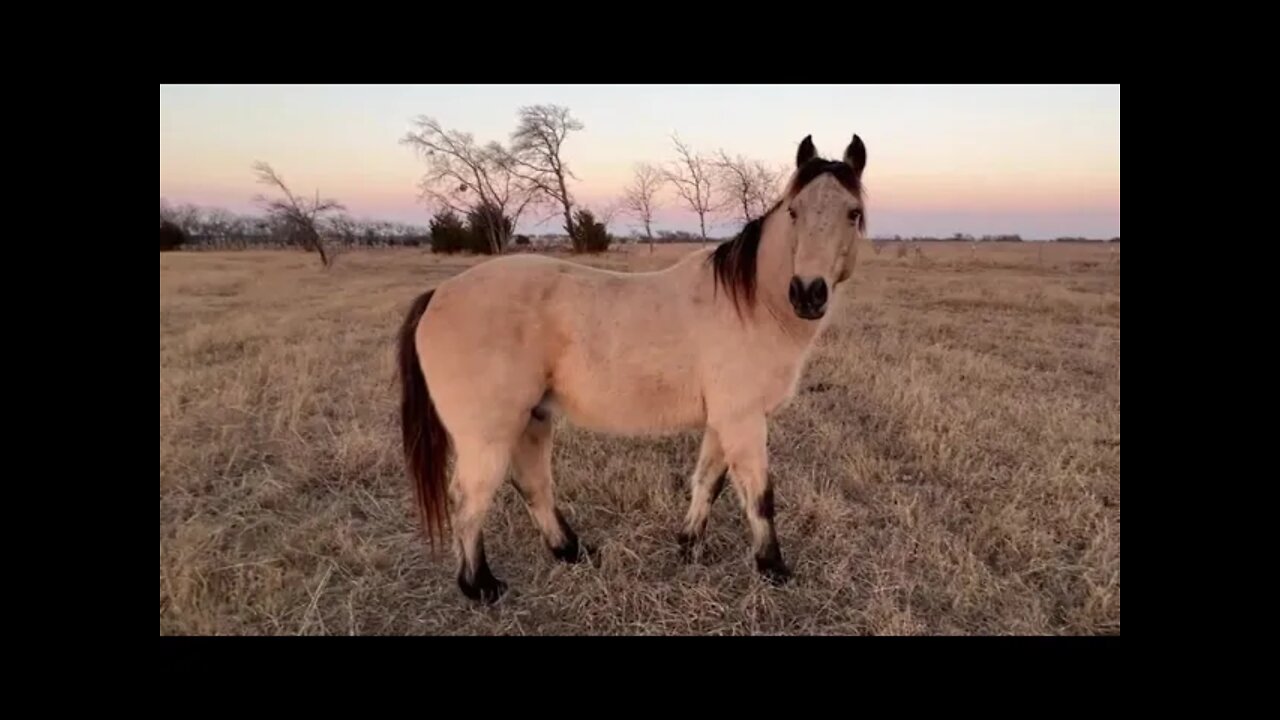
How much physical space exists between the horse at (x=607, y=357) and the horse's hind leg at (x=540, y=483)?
9.4 inches

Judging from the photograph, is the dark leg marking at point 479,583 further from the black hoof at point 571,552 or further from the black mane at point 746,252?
the black mane at point 746,252

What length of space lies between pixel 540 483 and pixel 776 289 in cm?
162

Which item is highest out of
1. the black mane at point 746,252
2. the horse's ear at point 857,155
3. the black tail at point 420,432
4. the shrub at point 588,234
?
the shrub at point 588,234

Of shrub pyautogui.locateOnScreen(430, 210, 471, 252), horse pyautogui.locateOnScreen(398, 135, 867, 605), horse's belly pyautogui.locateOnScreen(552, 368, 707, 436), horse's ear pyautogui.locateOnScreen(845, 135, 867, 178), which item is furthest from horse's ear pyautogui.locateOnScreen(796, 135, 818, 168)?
shrub pyautogui.locateOnScreen(430, 210, 471, 252)

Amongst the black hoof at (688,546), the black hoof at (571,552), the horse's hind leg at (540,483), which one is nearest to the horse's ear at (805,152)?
the horse's hind leg at (540,483)

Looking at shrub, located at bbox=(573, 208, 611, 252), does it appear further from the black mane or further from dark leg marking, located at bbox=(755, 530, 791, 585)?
dark leg marking, located at bbox=(755, 530, 791, 585)

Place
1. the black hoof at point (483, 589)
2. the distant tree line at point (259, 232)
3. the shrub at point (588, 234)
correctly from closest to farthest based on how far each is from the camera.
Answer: the black hoof at point (483, 589), the distant tree line at point (259, 232), the shrub at point (588, 234)

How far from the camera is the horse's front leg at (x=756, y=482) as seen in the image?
2.53 m

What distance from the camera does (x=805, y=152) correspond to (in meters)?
2.40
